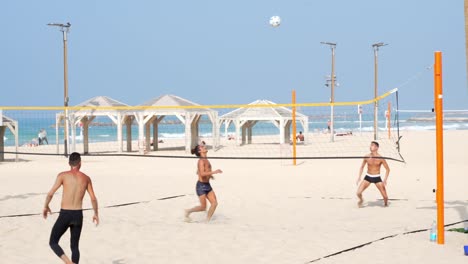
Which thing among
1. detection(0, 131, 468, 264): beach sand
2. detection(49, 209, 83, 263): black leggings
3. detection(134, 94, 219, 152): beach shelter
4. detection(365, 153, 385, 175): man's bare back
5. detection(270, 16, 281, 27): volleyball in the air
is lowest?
detection(0, 131, 468, 264): beach sand

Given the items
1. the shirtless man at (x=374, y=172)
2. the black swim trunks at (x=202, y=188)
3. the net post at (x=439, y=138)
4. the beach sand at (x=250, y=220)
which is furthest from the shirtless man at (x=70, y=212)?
the shirtless man at (x=374, y=172)

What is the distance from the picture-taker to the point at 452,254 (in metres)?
6.75

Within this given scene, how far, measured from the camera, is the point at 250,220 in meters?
9.20

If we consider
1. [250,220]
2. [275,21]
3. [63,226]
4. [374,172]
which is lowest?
[250,220]

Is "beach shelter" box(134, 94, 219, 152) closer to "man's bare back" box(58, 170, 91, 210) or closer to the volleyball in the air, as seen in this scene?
the volleyball in the air

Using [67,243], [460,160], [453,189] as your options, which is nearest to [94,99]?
[460,160]

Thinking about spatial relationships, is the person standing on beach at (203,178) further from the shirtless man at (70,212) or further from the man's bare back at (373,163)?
the shirtless man at (70,212)

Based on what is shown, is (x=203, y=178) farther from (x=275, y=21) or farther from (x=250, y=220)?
(x=275, y=21)

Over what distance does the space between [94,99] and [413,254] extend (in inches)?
840

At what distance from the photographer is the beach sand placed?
6.95 m

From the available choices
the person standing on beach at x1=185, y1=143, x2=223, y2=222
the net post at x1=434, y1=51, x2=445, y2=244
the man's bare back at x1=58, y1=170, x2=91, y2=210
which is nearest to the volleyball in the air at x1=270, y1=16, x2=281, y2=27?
the person standing on beach at x1=185, y1=143, x2=223, y2=222

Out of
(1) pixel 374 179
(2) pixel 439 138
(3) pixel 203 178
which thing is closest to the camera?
(2) pixel 439 138

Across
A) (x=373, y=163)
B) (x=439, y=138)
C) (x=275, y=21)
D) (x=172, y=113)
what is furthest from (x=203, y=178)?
(x=172, y=113)

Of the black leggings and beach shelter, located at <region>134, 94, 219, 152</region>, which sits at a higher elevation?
beach shelter, located at <region>134, 94, 219, 152</region>
